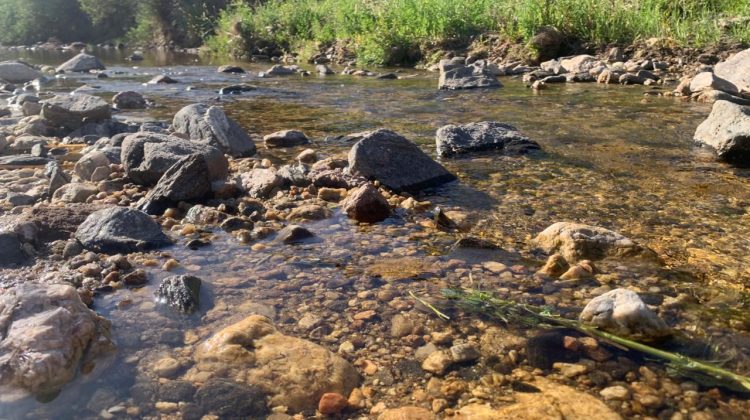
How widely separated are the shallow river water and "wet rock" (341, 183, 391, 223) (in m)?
0.09

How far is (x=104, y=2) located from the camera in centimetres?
3969

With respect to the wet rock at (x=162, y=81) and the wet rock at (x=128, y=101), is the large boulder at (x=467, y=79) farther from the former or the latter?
the wet rock at (x=162, y=81)

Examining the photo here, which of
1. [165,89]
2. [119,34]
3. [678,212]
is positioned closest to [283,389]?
[678,212]

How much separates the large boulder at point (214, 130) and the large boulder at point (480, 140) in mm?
1712

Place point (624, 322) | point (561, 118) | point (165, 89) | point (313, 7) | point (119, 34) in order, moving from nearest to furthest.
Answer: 1. point (624, 322)
2. point (561, 118)
3. point (165, 89)
4. point (313, 7)
5. point (119, 34)

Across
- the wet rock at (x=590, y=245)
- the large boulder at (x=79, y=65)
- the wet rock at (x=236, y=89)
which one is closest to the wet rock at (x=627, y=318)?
the wet rock at (x=590, y=245)

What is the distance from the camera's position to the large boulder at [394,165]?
14.3 feet

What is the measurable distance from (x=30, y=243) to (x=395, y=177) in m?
2.24

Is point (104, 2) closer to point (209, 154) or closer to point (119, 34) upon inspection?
point (119, 34)

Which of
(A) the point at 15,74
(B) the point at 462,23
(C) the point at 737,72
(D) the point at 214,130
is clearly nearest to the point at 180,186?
(D) the point at 214,130

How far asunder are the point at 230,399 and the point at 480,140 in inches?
151

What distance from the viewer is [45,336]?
6.78ft

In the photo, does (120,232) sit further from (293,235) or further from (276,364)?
(276,364)

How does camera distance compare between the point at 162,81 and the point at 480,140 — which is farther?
the point at 162,81
